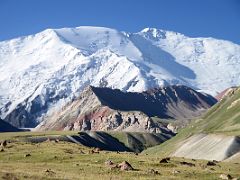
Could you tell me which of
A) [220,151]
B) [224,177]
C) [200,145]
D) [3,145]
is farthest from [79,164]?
[200,145]

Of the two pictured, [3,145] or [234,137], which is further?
[234,137]

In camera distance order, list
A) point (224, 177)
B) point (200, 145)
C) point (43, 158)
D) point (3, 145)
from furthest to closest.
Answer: point (200, 145)
point (3, 145)
point (43, 158)
point (224, 177)

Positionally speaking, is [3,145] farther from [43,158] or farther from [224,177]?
[224,177]

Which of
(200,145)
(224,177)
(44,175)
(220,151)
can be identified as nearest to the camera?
(44,175)

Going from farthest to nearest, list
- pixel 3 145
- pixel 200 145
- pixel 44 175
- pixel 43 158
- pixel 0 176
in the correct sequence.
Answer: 1. pixel 200 145
2. pixel 3 145
3. pixel 43 158
4. pixel 44 175
5. pixel 0 176

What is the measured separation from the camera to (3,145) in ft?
416

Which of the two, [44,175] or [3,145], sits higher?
[3,145]

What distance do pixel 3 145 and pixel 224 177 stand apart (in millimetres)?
67455

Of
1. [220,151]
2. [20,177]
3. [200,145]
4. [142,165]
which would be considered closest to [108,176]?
[20,177]

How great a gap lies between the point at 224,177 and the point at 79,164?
2324 cm

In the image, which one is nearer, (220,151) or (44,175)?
(44,175)

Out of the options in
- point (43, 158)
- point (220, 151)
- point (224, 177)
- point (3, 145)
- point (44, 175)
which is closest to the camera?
point (44, 175)

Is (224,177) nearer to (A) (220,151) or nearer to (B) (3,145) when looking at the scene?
(B) (3,145)

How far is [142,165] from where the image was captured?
87.5 meters
